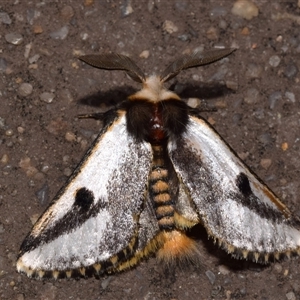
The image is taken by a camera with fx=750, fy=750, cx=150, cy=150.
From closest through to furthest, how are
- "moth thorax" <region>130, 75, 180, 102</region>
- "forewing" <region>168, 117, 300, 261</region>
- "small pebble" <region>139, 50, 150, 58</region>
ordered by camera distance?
"forewing" <region>168, 117, 300, 261</region>
"moth thorax" <region>130, 75, 180, 102</region>
"small pebble" <region>139, 50, 150, 58</region>

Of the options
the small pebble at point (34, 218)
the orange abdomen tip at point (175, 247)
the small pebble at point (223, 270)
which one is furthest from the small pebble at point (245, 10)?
the small pebble at point (34, 218)

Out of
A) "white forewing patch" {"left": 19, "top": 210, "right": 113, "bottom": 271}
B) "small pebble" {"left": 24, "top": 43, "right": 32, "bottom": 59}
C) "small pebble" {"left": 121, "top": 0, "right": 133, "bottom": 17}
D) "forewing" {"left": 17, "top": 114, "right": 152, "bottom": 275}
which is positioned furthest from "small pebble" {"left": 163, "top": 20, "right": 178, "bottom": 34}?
"white forewing patch" {"left": 19, "top": 210, "right": 113, "bottom": 271}

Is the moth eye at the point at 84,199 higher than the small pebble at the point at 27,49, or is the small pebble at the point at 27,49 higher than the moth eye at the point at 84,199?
the small pebble at the point at 27,49

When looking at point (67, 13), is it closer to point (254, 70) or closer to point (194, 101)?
point (194, 101)

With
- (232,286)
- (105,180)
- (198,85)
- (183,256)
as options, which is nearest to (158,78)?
(198,85)

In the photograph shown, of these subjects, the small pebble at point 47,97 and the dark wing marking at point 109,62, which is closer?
the dark wing marking at point 109,62

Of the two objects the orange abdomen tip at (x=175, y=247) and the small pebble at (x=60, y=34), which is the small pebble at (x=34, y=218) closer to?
the orange abdomen tip at (x=175, y=247)

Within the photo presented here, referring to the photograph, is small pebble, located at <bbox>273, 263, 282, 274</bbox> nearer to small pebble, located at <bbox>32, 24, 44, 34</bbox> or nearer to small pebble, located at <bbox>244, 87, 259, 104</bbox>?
small pebble, located at <bbox>244, 87, 259, 104</bbox>

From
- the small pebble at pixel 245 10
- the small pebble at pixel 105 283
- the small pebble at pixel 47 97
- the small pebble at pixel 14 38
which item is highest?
the small pebble at pixel 14 38

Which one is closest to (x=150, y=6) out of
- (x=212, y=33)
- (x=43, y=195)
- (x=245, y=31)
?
(x=212, y=33)
